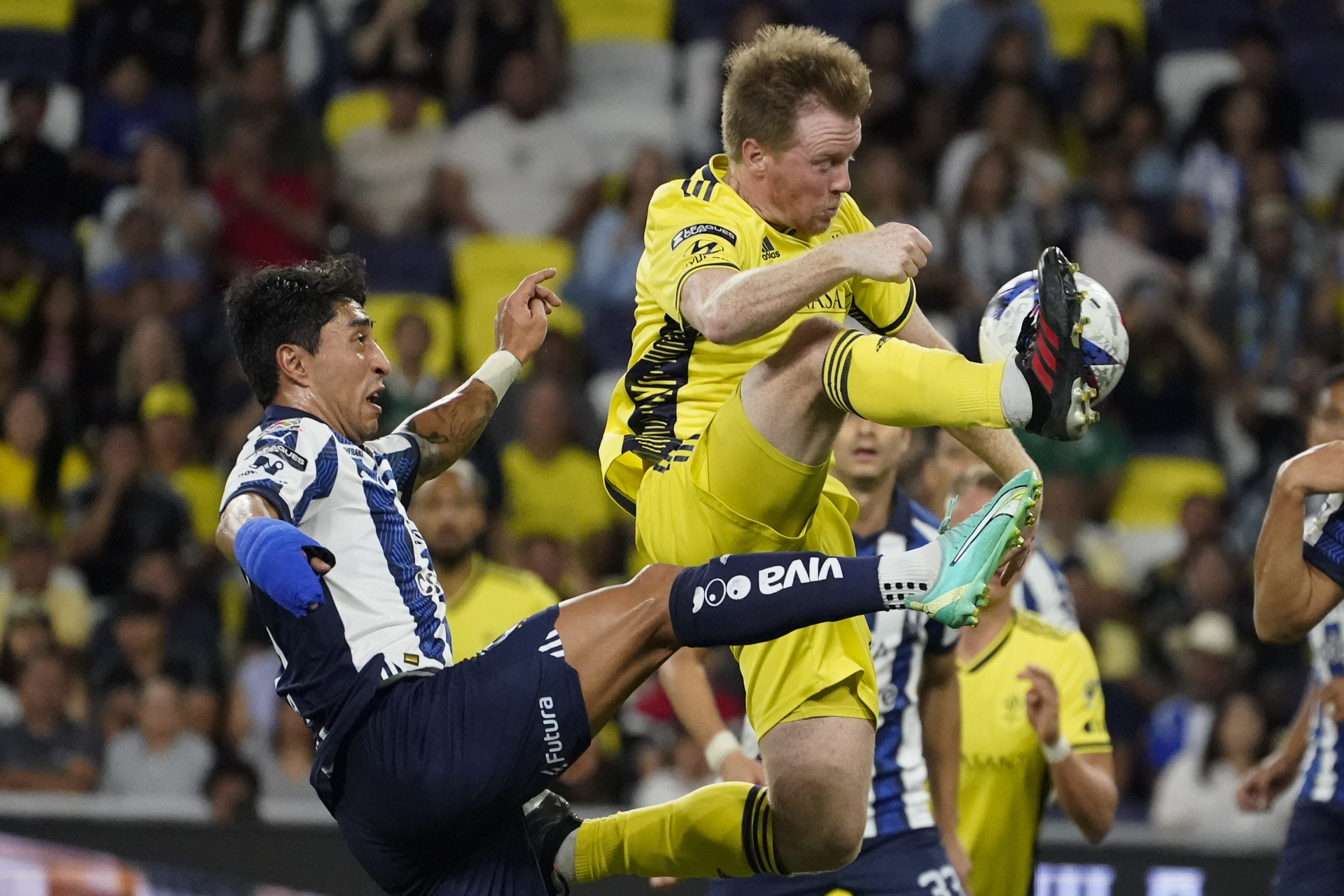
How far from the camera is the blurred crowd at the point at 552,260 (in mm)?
9141

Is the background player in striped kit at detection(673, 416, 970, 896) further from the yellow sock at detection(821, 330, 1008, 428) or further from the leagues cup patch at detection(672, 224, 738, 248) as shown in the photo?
the yellow sock at detection(821, 330, 1008, 428)

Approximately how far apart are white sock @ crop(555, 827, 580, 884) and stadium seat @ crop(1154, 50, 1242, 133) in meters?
8.25

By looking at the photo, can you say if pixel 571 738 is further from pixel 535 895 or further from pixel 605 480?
pixel 605 480

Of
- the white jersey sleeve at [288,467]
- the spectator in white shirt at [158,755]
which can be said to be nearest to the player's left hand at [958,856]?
the white jersey sleeve at [288,467]

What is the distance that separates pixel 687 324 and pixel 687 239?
0.82ft

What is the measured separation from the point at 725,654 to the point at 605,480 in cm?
382

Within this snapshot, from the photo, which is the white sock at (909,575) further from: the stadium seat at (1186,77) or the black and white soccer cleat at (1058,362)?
the stadium seat at (1186,77)

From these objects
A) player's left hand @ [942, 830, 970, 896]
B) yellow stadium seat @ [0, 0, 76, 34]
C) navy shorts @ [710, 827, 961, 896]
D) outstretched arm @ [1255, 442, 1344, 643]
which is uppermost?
yellow stadium seat @ [0, 0, 76, 34]

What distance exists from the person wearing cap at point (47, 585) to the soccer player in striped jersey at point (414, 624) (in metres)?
5.31

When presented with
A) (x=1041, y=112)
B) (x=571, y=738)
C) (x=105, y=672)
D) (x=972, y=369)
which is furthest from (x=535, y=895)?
(x=1041, y=112)

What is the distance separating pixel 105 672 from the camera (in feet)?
30.3

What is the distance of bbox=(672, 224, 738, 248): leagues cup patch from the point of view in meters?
4.85

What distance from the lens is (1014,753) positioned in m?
6.11

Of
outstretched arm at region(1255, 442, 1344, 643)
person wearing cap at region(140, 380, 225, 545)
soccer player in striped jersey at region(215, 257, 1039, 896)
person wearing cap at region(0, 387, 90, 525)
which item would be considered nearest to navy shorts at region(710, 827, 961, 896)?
soccer player in striped jersey at region(215, 257, 1039, 896)
